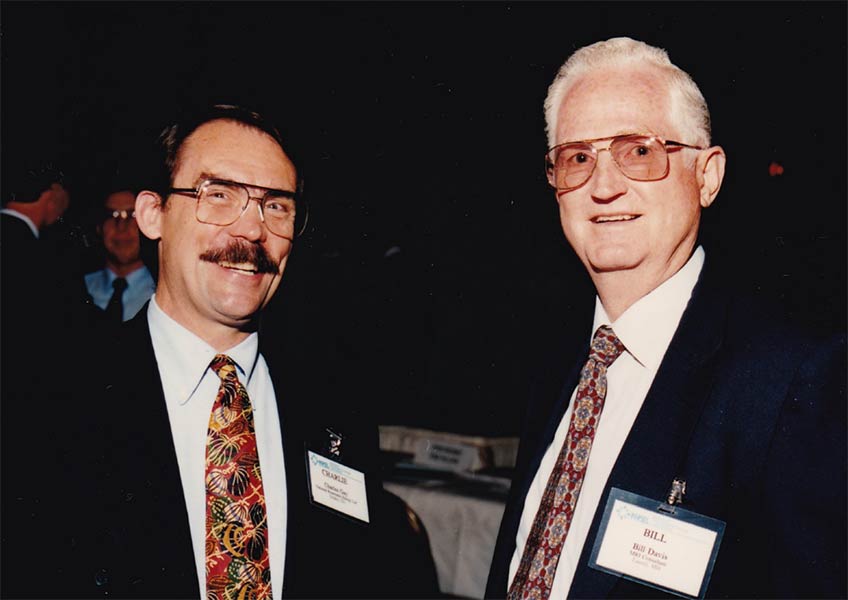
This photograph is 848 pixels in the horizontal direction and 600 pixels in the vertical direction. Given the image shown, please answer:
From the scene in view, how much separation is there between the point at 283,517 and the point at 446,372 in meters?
3.33

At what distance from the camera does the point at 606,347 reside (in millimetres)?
1709

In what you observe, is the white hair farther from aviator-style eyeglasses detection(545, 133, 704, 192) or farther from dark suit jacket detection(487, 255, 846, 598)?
dark suit jacket detection(487, 255, 846, 598)

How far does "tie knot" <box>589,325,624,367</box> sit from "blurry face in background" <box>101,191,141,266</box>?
12.4ft

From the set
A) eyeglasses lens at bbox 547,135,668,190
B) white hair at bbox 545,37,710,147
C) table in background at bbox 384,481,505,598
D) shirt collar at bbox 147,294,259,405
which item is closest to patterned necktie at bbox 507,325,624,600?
eyeglasses lens at bbox 547,135,668,190

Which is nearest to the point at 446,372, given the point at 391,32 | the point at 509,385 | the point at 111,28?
the point at 509,385

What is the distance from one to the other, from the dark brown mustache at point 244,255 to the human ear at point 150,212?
0.21m

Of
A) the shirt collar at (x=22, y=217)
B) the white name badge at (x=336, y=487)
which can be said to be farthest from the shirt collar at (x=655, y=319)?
the shirt collar at (x=22, y=217)

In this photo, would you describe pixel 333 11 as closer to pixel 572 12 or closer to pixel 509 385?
pixel 572 12

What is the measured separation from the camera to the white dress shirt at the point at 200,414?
1.66m

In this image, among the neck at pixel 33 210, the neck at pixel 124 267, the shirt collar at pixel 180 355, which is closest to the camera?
the shirt collar at pixel 180 355

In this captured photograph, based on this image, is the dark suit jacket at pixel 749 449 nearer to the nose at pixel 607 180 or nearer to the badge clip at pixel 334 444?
the nose at pixel 607 180

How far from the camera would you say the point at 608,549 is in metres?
1.44

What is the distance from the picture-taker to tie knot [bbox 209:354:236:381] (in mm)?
1809

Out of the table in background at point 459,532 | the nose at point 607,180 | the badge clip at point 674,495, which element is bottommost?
the table in background at point 459,532
